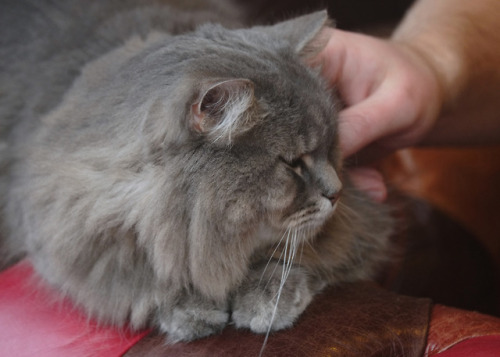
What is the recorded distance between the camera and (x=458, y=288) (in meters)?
1.71

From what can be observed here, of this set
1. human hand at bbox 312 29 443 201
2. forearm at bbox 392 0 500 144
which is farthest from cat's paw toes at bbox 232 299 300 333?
forearm at bbox 392 0 500 144

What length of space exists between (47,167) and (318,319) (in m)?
0.62

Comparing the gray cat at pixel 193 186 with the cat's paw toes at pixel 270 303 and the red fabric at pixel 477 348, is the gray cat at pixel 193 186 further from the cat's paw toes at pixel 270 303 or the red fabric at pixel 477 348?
the red fabric at pixel 477 348

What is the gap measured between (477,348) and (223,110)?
59cm

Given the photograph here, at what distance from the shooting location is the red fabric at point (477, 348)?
0.88 meters

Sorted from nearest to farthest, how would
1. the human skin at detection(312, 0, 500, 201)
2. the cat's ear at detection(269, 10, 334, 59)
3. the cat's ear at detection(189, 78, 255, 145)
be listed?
1. the cat's ear at detection(189, 78, 255, 145)
2. the cat's ear at detection(269, 10, 334, 59)
3. the human skin at detection(312, 0, 500, 201)

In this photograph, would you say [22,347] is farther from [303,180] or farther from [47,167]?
[303,180]

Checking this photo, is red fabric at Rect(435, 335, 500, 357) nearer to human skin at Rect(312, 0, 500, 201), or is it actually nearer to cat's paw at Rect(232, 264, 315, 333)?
cat's paw at Rect(232, 264, 315, 333)

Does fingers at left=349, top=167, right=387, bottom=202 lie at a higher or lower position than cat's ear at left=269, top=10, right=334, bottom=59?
lower

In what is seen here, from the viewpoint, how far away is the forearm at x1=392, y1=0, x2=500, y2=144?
1.59 m

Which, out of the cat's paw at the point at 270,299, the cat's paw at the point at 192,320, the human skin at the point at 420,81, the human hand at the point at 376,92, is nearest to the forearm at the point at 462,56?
the human skin at the point at 420,81

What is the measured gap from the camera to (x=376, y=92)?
1.34m

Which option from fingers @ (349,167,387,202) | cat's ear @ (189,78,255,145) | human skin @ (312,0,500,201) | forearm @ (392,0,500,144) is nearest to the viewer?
cat's ear @ (189,78,255,145)

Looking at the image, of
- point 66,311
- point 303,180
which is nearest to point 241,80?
point 303,180
